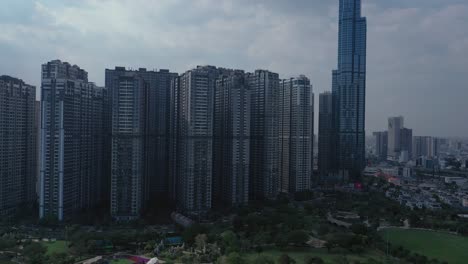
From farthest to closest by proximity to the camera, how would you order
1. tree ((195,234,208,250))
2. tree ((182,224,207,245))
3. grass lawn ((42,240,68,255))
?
tree ((182,224,207,245)) < grass lawn ((42,240,68,255)) < tree ((195,234,208,250))

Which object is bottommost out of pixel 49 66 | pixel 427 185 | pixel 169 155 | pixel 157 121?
pixel 427 185

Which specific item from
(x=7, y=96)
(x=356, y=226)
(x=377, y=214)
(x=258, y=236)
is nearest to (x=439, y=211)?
(x=377, y=214)

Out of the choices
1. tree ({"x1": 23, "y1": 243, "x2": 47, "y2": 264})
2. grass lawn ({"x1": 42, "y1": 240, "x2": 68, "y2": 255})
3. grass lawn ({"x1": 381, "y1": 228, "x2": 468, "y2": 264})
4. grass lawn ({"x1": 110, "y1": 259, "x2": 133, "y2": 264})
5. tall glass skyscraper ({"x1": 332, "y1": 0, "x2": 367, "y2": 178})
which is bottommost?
grass lawn ({"x1": 381, "y1": 228, "x2": 468, "y2": 264})

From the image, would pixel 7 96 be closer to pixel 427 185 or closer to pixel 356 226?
pixel 356 226

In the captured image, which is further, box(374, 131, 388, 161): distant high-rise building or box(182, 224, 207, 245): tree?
box(374, 131, 388, 161): distant high-rise building

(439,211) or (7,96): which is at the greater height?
(7,96)

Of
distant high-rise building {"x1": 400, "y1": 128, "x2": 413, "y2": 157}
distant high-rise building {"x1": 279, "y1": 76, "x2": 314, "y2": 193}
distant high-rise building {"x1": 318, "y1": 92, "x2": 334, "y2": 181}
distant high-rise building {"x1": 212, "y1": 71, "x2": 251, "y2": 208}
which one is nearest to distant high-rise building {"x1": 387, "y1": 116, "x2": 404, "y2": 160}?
distant high-rise building {"x1": 400, "y1": 128, "x2": 413, "y2": 157}

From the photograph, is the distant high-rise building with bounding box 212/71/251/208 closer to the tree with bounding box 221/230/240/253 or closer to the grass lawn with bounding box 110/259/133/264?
the tree with bounding box 221/230/240/253
